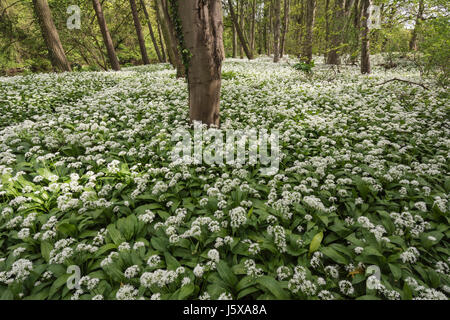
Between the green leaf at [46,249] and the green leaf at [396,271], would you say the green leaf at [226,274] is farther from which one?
the green leaf at [46,249]

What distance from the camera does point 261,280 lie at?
2.22 meters

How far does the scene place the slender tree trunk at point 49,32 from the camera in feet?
32.8

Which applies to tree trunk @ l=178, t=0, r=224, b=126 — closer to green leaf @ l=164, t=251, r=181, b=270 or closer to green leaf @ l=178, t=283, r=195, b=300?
green leaf @ l=164, t=251, r=181, b=270

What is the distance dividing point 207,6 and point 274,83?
20.1 feet

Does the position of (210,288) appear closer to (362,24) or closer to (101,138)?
(101,138)

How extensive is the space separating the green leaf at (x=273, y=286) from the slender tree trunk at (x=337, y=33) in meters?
8.83

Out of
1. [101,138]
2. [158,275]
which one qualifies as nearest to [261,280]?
[158,275]

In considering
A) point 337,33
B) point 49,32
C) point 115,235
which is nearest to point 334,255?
point 115,235

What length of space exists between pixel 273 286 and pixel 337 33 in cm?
1033

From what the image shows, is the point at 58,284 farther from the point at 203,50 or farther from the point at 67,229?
the point at 203,50

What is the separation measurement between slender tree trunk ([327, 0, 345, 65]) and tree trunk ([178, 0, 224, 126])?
5766 millimetres

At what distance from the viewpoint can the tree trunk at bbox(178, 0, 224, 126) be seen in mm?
4352

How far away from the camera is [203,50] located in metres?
4.60

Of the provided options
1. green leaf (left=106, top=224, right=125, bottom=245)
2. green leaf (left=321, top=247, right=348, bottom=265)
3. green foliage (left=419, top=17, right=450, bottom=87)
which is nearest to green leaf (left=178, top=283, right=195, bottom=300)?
green leaf (left=106, top=224, right=125, bottom=245)
